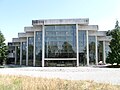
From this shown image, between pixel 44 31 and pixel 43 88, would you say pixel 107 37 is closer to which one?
pixel 44 31

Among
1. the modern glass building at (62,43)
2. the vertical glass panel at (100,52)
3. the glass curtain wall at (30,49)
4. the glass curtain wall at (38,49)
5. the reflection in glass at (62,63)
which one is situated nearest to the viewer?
the modern glass building at (62,43)

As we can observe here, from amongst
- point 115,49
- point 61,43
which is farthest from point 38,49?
point 115,49

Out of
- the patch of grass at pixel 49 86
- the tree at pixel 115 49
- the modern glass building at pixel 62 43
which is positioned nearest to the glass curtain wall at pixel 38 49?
the modern glass building at pixel 62 43

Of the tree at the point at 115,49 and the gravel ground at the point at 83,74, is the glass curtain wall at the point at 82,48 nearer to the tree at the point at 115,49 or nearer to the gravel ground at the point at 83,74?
the tree at the point at 115,49

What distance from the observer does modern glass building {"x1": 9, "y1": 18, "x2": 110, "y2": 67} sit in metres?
53.8

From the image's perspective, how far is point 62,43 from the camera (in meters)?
53.6

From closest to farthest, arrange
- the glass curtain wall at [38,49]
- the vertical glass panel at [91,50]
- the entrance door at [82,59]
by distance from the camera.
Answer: the entrance door at [82,59]
the glass curtain wall at [38,49]
the vertical glass panel at [91,50]

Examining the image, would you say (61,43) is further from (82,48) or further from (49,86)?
(49,86)

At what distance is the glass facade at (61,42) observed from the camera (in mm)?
53656

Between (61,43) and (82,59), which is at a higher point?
(61,43)

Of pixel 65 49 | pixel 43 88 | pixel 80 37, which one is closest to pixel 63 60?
pixel 65 49

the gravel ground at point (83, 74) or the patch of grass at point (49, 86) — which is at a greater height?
the patch of grass at point (49, 86)

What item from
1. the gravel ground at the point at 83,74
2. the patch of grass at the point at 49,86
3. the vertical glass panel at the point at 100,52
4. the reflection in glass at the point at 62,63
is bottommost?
the gravel ground at the point at 83,74

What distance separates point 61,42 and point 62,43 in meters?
0.39
